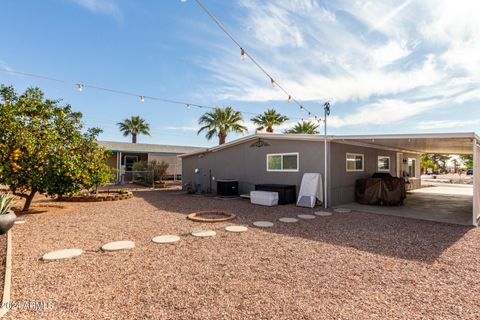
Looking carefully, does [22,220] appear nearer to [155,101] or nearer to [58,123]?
[58,123]

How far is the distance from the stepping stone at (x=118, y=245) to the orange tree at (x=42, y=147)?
169 inches

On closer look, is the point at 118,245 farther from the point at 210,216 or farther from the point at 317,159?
the point at 317,159

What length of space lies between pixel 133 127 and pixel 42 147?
23546 millimetres

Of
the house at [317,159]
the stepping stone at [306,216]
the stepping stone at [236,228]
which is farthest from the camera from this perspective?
the house at [317,159]

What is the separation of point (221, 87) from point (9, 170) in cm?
992

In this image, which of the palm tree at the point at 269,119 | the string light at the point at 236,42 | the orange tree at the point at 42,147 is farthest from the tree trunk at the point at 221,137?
the orange tree at the point at 42,147

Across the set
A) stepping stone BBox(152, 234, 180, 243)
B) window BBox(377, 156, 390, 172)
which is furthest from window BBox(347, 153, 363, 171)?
stepping stone BBox(152, 234, 180, 243)

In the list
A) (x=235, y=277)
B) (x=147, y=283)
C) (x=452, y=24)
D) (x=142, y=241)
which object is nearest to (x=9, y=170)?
(x=142, y=241)

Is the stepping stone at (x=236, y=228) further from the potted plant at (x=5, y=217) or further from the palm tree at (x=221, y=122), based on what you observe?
the palm tree at (x=221, y=122)

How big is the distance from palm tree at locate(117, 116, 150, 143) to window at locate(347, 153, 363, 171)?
85.3 feet

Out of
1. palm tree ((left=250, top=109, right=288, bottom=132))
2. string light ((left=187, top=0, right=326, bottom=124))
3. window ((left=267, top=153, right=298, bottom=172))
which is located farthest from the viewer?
palm tree ((left=250, top=109, right=288, bottom=132))

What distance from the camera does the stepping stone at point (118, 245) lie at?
448 cm

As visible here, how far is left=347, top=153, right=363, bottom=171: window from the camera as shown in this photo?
33.9 ft

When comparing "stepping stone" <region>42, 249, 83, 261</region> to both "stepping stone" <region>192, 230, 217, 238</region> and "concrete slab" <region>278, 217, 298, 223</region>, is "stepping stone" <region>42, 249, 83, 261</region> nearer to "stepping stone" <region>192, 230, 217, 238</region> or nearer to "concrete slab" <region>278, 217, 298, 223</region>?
"stepping stone" <region>192, 230, 217, 238</region>
